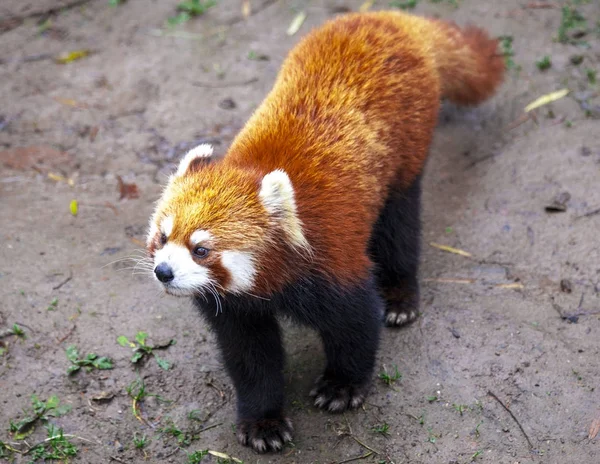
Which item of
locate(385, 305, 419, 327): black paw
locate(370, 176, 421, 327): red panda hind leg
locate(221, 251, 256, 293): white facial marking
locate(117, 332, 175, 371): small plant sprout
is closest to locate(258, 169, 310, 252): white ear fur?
locate(221, 251, 256, 293): white facial marking

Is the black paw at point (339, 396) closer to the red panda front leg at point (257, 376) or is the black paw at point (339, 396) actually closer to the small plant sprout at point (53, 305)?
the red panda front leg at point (257, 376)

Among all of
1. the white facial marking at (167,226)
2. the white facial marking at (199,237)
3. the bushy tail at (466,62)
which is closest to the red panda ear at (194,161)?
the white facial marking at (167,226)

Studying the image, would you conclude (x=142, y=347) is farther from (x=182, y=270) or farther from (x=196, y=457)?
(x=182, y=270)

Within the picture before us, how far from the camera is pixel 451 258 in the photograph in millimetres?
4219

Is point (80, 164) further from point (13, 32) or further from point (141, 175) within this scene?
point (13, 32)

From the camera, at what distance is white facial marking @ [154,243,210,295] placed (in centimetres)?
276

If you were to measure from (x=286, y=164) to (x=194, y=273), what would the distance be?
64 centimetres

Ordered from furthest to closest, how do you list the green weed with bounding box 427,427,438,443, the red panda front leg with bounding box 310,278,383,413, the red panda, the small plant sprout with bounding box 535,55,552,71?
the small plant sprout with bounding box 535,55,552,71 → the green weed with bounding box 427,427,438,443 → the red panda front leg with bounding box 310,278,383,413 → the red panda

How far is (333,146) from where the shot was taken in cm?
322

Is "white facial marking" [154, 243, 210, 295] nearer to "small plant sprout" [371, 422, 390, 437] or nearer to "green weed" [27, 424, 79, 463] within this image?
"green weed" [27, 424, 79, 463]

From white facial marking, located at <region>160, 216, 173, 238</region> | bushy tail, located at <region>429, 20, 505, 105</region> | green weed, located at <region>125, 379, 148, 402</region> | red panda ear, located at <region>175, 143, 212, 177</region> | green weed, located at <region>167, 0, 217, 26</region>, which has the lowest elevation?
green weed, located at <region>125, 379, 148, 402</region>

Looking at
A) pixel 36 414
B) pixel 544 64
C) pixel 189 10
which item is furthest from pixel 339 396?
pixel 189 10

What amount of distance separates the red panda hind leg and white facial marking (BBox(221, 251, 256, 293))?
42.2 inches

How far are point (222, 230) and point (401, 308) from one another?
1.36 metres
